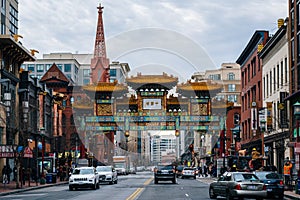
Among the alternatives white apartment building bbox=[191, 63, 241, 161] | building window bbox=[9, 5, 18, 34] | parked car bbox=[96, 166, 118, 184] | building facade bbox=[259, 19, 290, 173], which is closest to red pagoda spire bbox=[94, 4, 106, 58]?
white apartment building bbox=[191, 63, 241, 161]

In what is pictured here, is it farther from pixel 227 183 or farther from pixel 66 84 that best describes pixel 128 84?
pixel 227 183

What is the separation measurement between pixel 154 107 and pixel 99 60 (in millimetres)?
93500

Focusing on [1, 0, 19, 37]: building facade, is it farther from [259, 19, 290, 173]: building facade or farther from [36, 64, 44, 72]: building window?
[36, 64, 44, 72]: building window

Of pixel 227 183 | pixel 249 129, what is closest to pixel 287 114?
pixel 249 129

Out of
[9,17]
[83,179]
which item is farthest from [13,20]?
[83,179]

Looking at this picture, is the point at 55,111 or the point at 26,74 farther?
the point at 55,111

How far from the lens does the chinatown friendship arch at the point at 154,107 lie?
89.0m

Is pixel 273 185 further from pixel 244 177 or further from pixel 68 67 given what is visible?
pixel 68 67

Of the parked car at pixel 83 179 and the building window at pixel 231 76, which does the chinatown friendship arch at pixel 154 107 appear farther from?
the building window at pixel 231 76

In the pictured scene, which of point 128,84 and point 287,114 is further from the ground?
point 128,84

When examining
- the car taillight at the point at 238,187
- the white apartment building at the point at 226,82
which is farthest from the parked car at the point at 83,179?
the white apartment building at the point at 226,82

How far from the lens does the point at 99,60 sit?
595 feet

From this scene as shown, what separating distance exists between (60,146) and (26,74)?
2907 centimetres

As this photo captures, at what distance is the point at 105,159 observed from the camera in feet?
416
